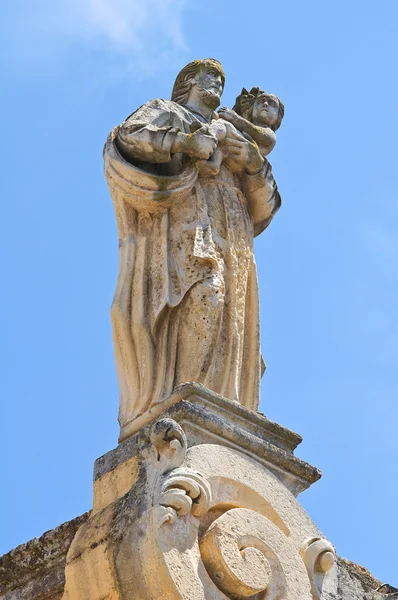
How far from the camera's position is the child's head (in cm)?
914

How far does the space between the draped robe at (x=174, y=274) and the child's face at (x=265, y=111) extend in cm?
69

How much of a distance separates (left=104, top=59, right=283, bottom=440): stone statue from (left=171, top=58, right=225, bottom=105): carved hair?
26 cm

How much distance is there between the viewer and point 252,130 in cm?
881

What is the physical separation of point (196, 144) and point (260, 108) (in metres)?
1.12

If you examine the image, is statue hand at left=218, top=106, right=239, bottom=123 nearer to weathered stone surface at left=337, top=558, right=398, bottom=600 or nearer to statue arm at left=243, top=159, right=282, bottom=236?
statue arm at left=243, top=159, right=282, bottom=236

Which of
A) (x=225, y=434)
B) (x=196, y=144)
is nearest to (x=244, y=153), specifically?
(x=196, y=144)

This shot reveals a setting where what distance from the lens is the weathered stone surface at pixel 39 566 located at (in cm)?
747

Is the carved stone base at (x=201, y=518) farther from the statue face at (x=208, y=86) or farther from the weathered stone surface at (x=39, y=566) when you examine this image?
the statue face at (x=208, y=86)

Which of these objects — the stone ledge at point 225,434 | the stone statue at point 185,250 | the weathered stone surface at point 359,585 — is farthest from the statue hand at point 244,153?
the weathered stone surface at point 359,585

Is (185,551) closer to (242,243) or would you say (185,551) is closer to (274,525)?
(274,525)

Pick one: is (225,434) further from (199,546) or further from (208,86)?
(208,86)

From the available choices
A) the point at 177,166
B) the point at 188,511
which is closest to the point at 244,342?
the point at 177,166

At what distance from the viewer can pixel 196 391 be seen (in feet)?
23.7

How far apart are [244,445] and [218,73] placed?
9.28 ft
